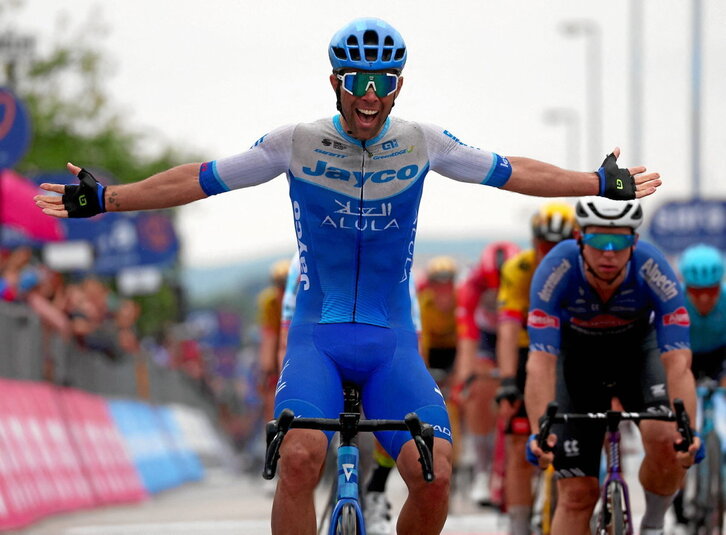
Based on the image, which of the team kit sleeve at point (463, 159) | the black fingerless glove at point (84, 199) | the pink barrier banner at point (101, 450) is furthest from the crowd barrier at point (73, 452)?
the team kit sleeve at point (463, 159)

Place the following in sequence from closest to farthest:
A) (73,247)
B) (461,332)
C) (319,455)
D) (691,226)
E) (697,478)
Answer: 1. (319,455)
2. (697,478)
3. (461,332)
4. (73,247)
5. (691,226)

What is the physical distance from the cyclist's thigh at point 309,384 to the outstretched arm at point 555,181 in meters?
1.13

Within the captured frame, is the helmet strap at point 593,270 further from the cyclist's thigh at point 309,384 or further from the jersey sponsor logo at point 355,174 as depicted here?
the cyclist's thigh at point 309,384

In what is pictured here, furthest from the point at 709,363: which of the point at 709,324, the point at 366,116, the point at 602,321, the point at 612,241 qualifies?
the point at 366,116

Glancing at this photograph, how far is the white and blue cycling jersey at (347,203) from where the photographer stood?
7.18 m

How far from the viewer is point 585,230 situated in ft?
28.4

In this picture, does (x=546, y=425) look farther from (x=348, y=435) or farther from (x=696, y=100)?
(x=696, y=100)

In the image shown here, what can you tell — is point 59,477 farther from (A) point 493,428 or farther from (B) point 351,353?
(B) point 351,353

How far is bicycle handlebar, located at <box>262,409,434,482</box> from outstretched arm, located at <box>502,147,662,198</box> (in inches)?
53.8

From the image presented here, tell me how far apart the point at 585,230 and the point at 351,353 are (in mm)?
2042

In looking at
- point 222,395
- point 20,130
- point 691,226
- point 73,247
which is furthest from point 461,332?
point 222,395

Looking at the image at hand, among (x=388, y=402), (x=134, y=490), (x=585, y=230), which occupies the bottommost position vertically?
(x=134, y=490)

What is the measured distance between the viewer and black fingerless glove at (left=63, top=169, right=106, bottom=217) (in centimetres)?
719

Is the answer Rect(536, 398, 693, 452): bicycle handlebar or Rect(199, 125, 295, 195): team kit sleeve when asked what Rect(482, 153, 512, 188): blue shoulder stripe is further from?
Rect(536, 398, 693, 452): bicycle handlebar
